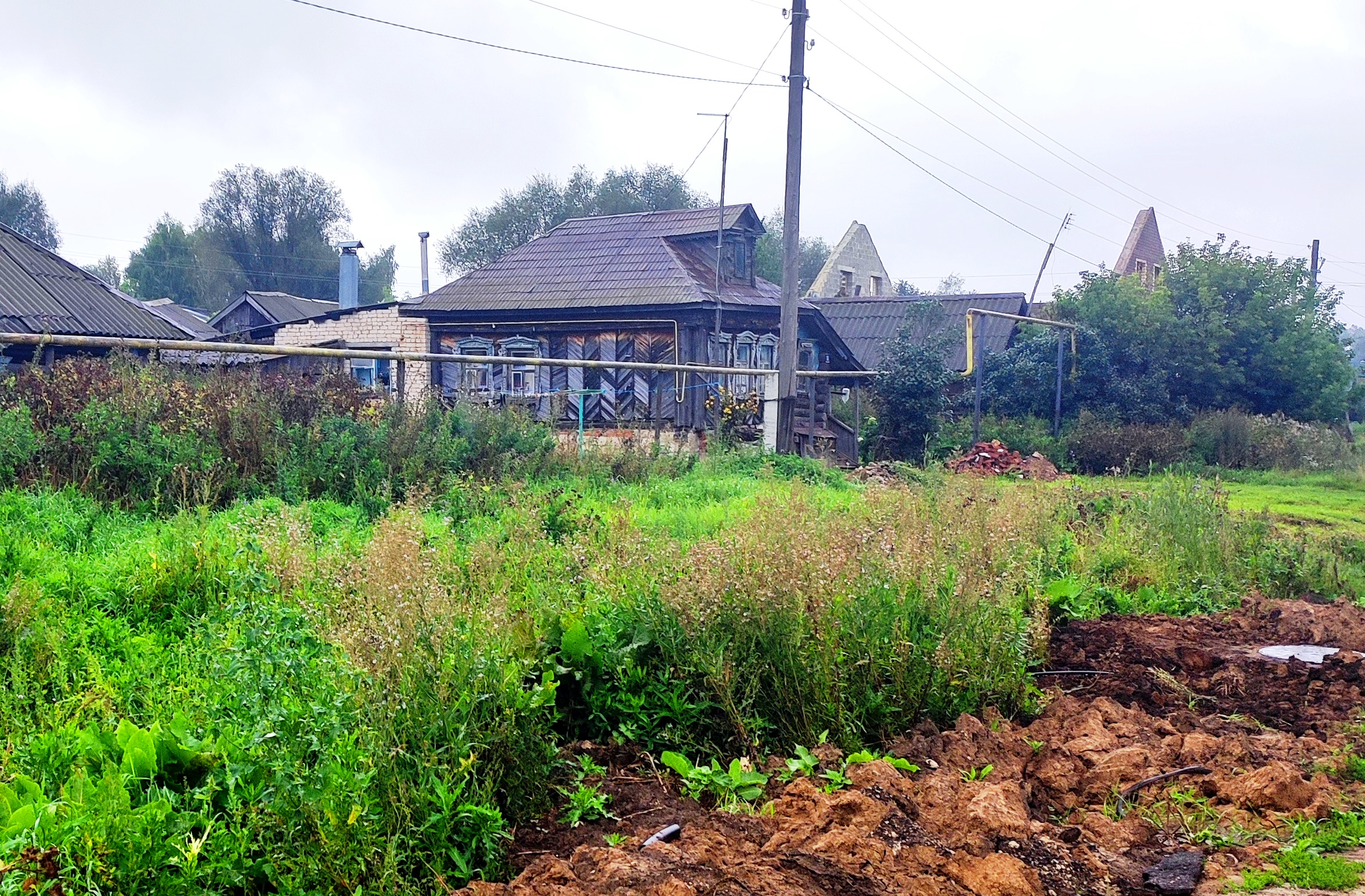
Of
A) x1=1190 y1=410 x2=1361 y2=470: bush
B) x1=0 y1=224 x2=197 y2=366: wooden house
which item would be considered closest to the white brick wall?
x1=0 y1=224 x2=197 y2=366: wooden house

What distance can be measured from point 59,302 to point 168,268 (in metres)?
50.7

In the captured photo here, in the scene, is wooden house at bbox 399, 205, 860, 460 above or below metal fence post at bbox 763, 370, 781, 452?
above

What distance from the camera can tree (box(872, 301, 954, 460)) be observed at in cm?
2236

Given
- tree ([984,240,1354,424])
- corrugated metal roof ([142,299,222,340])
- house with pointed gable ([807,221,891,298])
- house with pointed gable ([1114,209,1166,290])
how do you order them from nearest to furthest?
tree ([984,240,1354,424]), corrugated metal roof ([142,299,222,340]), house with pointed gable ([1114,209,1166,290]), house with pointed gable ([807,221,891,298])

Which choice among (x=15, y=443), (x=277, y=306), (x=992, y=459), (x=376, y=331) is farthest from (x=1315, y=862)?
(x=277, y=306)

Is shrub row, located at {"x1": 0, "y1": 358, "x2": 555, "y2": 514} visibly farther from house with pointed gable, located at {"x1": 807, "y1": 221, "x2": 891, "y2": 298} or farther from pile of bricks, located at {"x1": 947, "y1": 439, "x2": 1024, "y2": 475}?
house with pointed gable, located at {"x1": 807, "y1": 221, "x2": 891, "y2": 298}

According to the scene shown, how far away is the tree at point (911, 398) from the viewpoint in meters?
22.4

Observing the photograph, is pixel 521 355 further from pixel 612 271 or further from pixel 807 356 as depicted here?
pixel 807 356

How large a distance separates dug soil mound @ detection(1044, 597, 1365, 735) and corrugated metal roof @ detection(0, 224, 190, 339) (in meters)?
16.8

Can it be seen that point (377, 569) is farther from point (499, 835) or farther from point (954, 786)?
point (954, 786)

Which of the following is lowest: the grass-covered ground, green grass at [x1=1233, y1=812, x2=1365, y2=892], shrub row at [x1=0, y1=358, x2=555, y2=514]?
green grass at [x1=1233, y1=812, x2=1365, y2=892]

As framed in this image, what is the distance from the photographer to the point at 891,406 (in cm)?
2283

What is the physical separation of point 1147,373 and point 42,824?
23733 mm

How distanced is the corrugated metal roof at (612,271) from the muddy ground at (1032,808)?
60.3 ft
